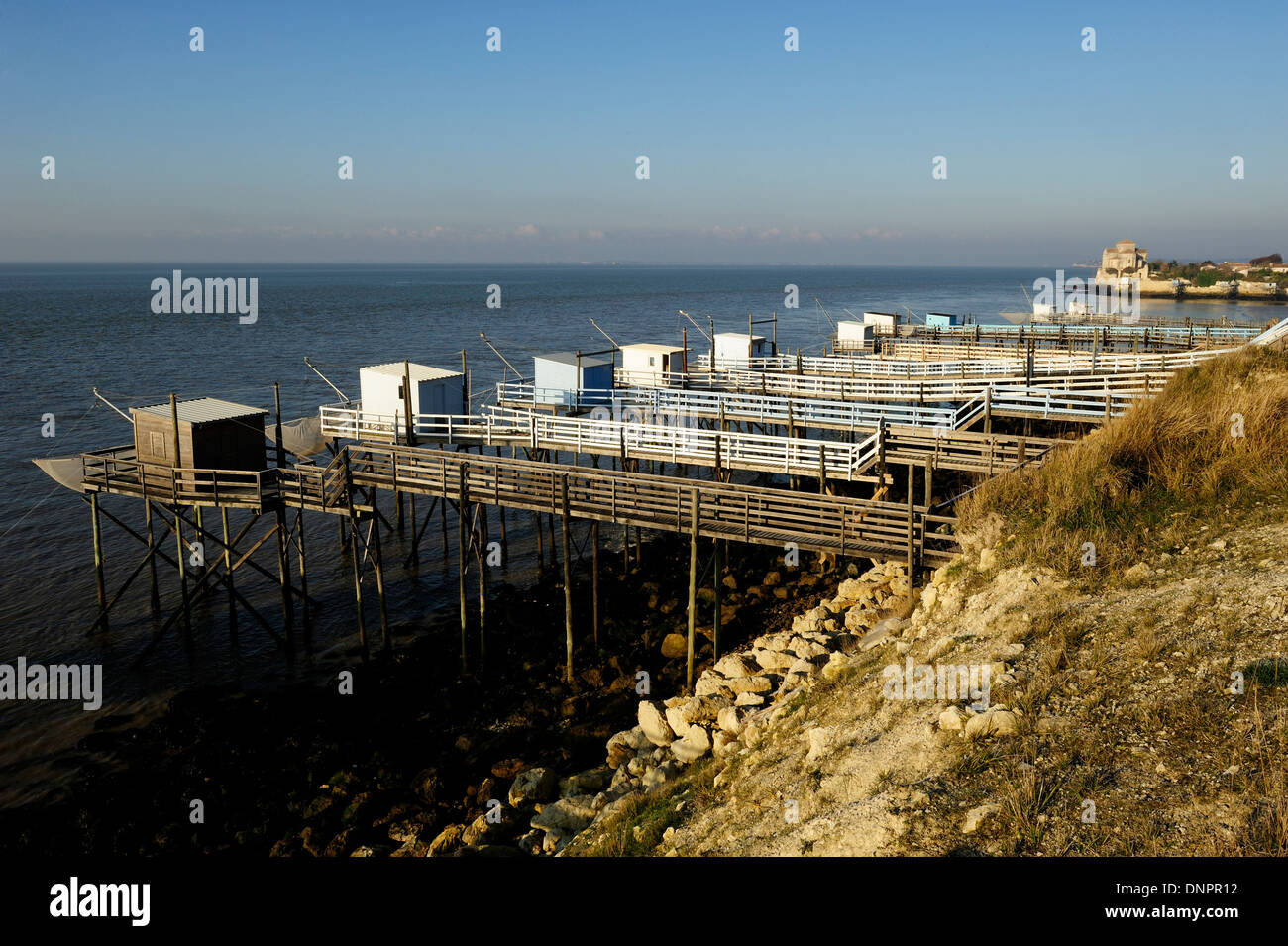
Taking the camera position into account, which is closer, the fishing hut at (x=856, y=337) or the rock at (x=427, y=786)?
the rock at (x=427, y=786)

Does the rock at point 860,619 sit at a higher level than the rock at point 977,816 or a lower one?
lower

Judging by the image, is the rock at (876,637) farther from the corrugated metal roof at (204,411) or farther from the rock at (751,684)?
the corrugated metal roof at (204,411)

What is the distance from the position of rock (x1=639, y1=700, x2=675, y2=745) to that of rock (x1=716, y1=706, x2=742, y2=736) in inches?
50.0

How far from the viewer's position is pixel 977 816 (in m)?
9.02

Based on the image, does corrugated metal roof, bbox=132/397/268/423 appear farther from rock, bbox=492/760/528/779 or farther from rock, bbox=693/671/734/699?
rock, bbox=693/671/734/699

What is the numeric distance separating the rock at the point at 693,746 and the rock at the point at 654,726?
0.79 meters

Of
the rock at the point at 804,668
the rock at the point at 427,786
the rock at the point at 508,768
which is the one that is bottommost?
the rock at the point at 427,786

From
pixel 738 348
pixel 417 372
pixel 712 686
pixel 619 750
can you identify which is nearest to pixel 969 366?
pixel 738 348

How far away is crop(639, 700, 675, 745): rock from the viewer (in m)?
16.0

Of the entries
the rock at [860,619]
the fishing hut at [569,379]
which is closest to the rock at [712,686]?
the rock at [860,619]

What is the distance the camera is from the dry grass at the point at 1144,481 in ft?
47.7

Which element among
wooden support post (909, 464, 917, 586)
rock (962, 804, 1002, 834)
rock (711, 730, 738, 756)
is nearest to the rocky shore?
rock (711, 730, 738, 756)

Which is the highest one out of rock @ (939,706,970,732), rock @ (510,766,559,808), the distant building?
the distant building

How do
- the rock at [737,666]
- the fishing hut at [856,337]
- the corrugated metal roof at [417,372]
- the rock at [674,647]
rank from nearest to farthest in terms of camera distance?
Answer: the rock at [737,666] < the rock at [674,647] < the corrugated metal roof at [417,372] < the fishing hut at [856,337]
